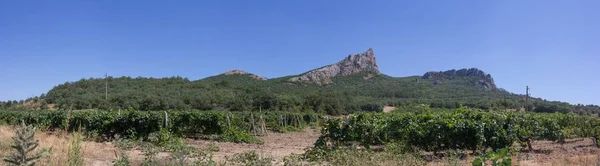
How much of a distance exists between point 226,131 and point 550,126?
1355 centimetres

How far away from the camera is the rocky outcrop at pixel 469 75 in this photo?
96.4 meters

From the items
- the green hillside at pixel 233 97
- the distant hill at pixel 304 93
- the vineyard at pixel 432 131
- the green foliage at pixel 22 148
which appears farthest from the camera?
the distant hill at pixel 304 93

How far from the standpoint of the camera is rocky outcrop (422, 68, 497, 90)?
9643 centimetres

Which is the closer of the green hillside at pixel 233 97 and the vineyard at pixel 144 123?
the vineyard at pixel 144 123

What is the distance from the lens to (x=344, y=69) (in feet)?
339

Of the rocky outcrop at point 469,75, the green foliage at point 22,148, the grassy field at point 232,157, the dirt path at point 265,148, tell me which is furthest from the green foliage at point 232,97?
the green foliage at point 22,148

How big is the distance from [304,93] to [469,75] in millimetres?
56216

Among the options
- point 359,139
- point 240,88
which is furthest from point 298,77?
point 359,139

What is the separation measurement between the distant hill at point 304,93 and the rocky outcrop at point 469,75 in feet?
0.82

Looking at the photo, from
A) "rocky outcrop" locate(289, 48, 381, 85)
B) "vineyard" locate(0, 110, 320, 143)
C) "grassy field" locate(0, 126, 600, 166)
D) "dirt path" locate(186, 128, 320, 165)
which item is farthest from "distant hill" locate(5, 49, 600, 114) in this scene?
"grassy field" locate(0, 126, 600, 166)

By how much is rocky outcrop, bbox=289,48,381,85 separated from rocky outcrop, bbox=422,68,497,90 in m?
14.4

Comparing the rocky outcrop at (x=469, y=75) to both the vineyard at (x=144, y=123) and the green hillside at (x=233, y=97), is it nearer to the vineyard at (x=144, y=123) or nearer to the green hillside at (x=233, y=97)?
the green hillside at (x=233, y=97)

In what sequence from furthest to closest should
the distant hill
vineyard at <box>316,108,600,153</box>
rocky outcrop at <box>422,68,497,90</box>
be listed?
1. rocky outcrop at <box>422,68,497,90</box>
2. the distant hill
3. vineyard at <box>316,108,600,153</box>

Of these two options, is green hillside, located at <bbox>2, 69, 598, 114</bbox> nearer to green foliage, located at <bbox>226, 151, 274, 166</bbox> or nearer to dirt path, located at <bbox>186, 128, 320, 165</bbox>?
dirt path, located at <bbox>186, 128, 320, 165</bbox>
